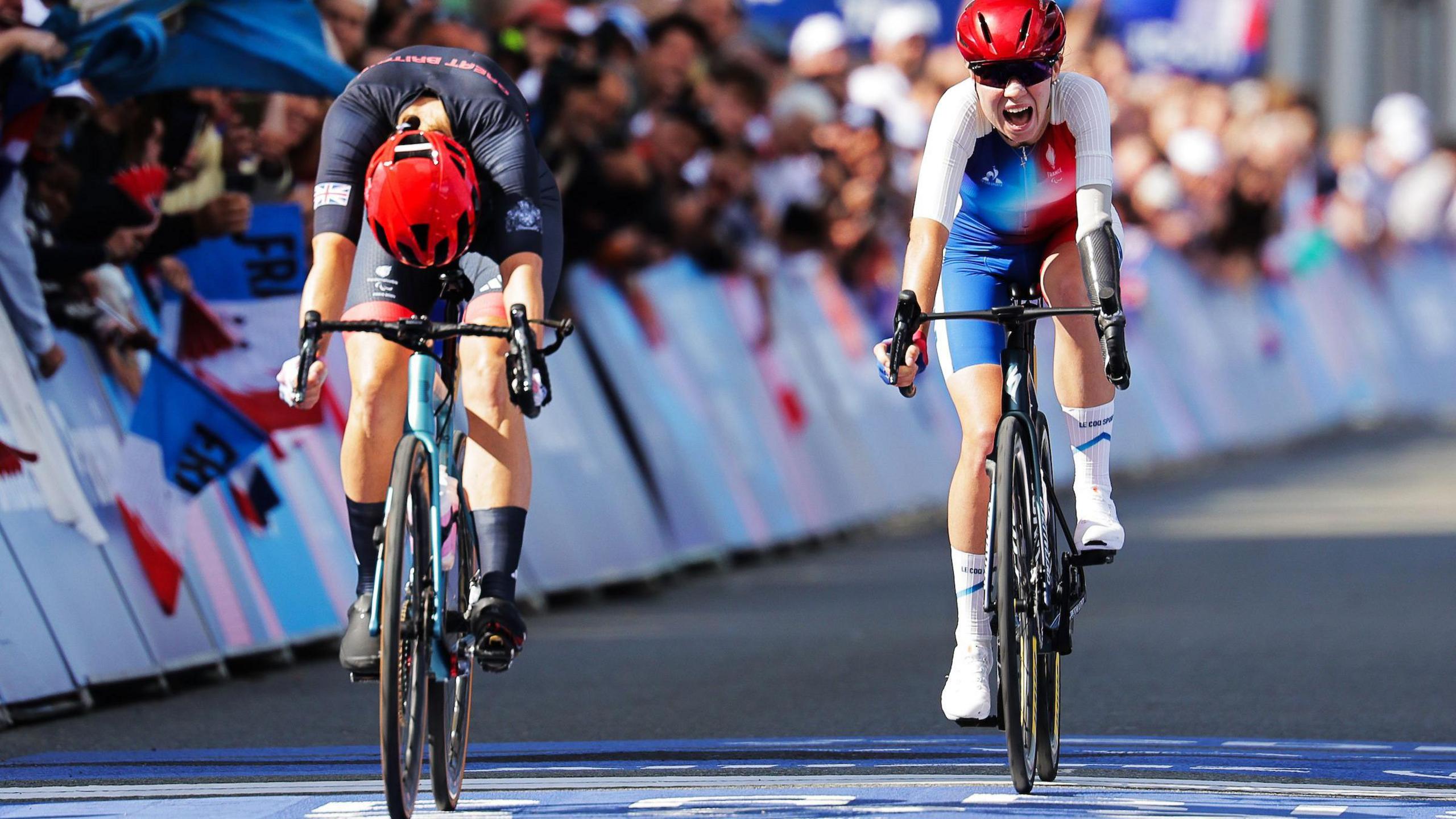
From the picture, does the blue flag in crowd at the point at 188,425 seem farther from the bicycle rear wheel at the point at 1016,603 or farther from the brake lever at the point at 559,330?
the bicycle rear wheel at the point at 1016,603

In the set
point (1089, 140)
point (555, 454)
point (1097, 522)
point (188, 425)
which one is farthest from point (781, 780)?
point (555, 454)

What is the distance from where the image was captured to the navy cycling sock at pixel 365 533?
713cm

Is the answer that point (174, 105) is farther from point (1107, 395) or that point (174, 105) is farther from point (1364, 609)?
point (1364, 609)

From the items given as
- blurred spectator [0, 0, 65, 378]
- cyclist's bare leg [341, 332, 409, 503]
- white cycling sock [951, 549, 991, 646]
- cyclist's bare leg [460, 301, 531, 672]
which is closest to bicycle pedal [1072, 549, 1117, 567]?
white cycling sock [951, 549, 991, 646]

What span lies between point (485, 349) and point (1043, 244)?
168 cm

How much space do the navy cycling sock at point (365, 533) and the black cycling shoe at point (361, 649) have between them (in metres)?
0.24

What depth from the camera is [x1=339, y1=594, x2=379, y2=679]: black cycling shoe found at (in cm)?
677

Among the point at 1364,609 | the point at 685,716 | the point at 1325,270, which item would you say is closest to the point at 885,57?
the point at 1364,609

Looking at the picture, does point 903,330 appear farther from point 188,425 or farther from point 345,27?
point 345,27

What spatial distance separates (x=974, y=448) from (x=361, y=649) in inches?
71.6

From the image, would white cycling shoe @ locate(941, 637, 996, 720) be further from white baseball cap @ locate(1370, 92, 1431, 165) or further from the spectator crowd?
white baseball cap @ locate(1370, 92, 1431, 165)

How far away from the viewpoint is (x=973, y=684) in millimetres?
7523

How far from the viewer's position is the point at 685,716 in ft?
31.0

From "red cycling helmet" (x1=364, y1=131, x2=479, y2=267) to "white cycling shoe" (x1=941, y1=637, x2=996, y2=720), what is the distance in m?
1.76
